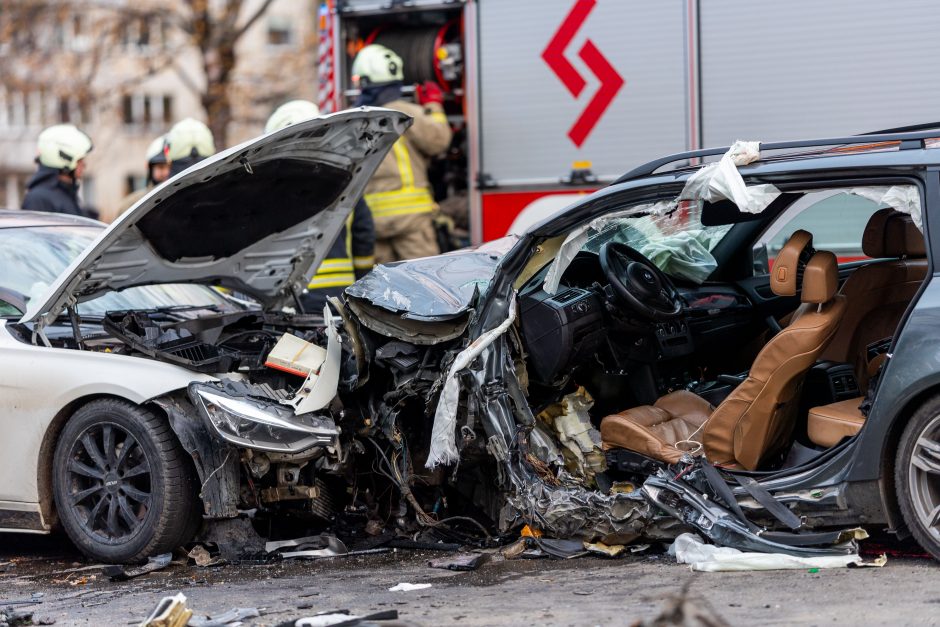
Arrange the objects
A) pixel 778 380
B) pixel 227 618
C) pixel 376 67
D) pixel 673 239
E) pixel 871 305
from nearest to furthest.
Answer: pixel 227 618, pixel 778 380, pixel 871 305, pixel 673 239, pixel 376 67

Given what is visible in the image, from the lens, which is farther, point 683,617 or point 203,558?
point 203,558

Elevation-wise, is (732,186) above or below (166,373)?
above

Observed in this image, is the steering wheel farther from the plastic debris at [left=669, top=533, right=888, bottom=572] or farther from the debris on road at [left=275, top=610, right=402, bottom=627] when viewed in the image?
the debris on road at [left=275, top=610, right=402, bottom=627]

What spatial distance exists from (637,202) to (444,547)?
1.69 m

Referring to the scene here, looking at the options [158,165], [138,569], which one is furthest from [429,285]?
[158,165]

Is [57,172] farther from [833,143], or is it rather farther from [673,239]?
[833,143]

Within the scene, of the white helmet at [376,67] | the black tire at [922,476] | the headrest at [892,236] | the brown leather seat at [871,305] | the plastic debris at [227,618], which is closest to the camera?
the plastic debris at [227,618]

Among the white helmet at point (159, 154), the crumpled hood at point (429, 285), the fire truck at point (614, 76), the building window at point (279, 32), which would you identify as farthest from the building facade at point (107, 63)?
the crumpled hood at point (429, 285)

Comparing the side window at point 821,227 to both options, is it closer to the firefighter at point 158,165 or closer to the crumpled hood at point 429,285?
the crumpled hood at point 429,285

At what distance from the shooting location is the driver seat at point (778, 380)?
489 cm

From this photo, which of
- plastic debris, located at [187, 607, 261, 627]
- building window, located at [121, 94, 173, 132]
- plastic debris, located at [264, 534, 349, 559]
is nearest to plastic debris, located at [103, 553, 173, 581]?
plastic debris, located at [264, 534, 349, 559]

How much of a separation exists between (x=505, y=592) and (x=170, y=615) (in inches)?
47.3

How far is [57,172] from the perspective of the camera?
30.6 feet

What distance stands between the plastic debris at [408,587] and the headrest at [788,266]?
176 centimetres
